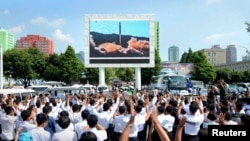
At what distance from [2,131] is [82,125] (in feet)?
8.27

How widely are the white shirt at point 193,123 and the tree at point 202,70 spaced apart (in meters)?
58.5

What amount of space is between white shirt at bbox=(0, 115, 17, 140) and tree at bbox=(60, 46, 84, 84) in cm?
4840

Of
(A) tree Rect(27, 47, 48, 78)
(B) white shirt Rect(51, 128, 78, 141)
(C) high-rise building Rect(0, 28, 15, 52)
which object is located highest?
(C) high-rise building Rect(0, 28, 15, 52)

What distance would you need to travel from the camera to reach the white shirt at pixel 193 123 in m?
8.61

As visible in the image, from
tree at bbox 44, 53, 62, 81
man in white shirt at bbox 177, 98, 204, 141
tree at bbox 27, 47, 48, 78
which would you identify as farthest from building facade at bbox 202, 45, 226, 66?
man in white shirt at bbox 177, 98, 204, 141

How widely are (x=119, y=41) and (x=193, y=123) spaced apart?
106 feet

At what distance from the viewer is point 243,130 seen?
4.07 meters

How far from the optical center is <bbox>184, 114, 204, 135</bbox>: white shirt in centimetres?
861

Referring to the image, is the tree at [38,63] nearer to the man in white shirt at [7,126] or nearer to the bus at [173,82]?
the bus at [173,82]

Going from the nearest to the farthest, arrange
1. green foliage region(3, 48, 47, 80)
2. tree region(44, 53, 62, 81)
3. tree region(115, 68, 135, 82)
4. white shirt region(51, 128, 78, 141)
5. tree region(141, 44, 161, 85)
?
white shirt region(51, 128, 78, 141), green foliage region(3, 48, 47, 80), tree region(44, 53, 62, 81), tree region(141, 44, 161, 85), tree region(115, 68, 135, 82)

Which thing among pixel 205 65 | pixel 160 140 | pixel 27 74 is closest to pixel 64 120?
pixel 160 140

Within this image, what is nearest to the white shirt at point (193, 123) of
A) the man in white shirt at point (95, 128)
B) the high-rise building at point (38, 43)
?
the man in white shirt at point (95, 128)

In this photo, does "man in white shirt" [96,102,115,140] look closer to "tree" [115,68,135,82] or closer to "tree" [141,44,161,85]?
"tree" [141,44,161,85]

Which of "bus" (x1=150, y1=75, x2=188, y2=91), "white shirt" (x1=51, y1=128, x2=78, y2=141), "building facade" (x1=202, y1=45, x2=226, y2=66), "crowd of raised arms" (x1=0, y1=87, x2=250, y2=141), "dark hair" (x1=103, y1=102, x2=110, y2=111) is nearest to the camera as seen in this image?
"white shirt" (x1=51, y1=128, x2=78, y2=141)
